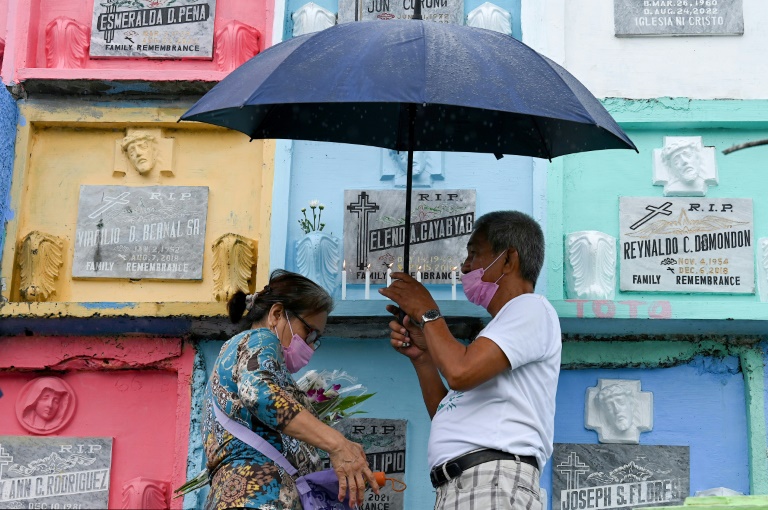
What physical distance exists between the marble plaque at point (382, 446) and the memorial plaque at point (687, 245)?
1539 mm

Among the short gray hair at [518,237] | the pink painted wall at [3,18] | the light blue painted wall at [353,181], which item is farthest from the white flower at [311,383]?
the pink painted wall at [3,18]

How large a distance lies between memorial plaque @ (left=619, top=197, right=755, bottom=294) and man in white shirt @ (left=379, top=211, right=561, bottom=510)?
208 cm

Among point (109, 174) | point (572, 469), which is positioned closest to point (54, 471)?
point (109, 174)

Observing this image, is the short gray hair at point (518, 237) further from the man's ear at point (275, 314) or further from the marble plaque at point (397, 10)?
the marble plaque at point (397, 10)

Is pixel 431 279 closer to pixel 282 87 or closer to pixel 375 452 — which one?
pixel 375 452

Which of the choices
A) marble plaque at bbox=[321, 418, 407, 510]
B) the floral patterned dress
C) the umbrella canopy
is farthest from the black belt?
marble plaque at bbox=[321, 418, 407, 510]

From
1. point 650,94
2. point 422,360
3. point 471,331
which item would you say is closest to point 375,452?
point 471,331

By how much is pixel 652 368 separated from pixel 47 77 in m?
3.95

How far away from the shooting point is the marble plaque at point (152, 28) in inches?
260

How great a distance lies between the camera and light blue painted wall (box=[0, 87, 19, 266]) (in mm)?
6289

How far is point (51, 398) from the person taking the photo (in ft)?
20.3

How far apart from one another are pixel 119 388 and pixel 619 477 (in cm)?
293

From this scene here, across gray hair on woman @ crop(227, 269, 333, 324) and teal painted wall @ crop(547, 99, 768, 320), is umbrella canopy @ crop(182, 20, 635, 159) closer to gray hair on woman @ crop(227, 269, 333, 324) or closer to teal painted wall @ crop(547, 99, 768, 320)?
gray hair on woman @ crop(227, 269, 333, 324)

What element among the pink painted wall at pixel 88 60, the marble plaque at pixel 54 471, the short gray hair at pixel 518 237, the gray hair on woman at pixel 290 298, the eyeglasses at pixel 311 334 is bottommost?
the marble plaque at pixel 54 471
